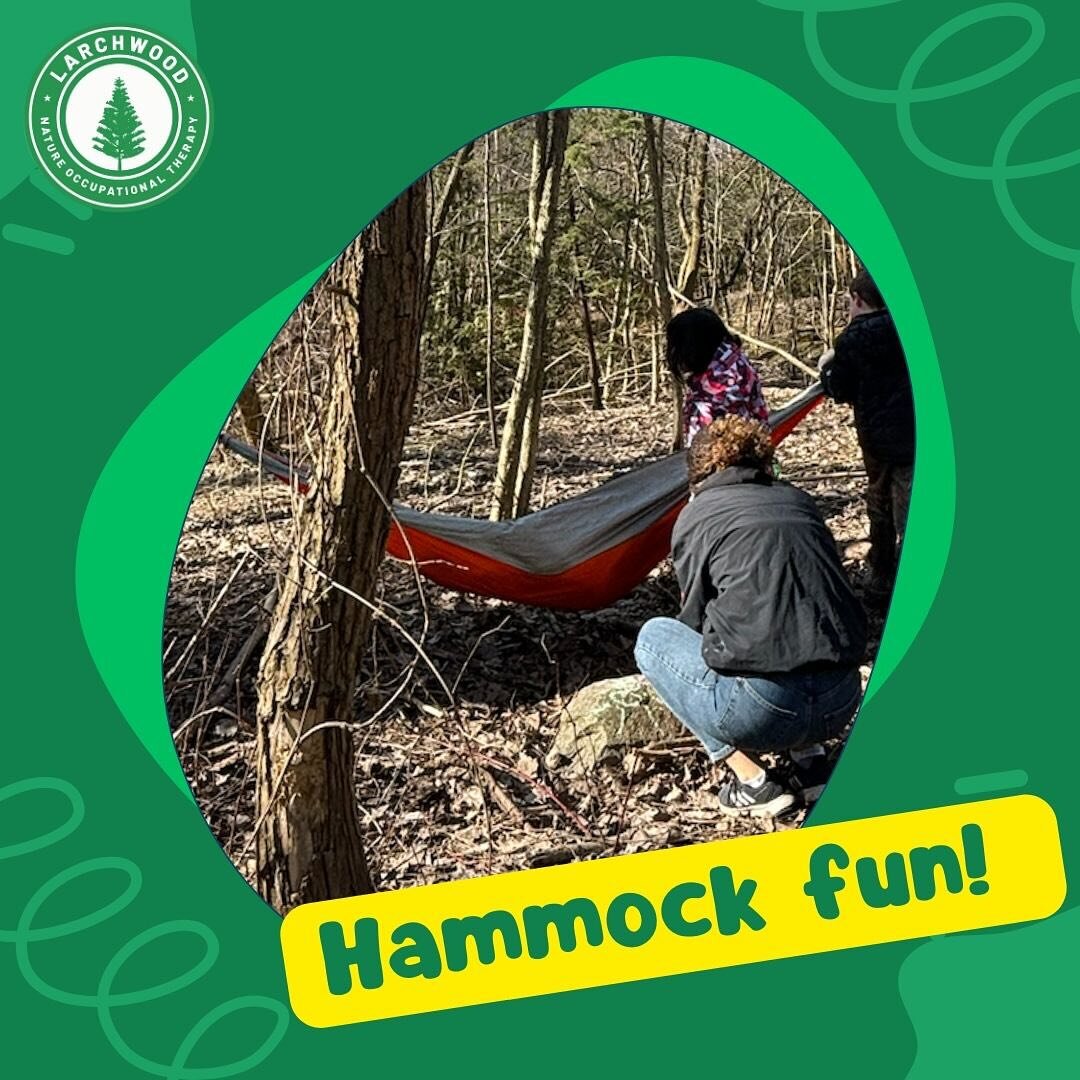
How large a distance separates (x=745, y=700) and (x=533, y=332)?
1.31 m

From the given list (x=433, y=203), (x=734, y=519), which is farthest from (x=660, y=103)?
(x=433, y=203)

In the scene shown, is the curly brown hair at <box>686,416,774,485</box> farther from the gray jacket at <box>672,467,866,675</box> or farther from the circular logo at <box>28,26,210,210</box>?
the circular logo at <box>28,26,210,210</box>

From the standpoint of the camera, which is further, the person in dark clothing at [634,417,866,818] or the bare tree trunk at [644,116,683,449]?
the bare tree trunk at [644,116,683,449]

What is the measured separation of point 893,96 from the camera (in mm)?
2109

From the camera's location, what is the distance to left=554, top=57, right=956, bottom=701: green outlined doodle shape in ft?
6.68

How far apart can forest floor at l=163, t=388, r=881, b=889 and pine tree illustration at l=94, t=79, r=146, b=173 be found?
66 cm

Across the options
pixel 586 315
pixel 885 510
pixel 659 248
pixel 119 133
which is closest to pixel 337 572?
pixel 119 133

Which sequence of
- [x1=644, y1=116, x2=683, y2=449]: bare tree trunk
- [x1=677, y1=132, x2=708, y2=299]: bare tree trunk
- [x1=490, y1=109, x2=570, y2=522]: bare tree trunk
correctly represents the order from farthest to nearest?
[x1=677, y1=132, x2=708, y2=299]: bare tree trunk, [x1=644, y1=116, x2=683, y2=449]: bare tree trunk, [x1=490, y1=109, x2=570, y2=522]: bare tree trunk

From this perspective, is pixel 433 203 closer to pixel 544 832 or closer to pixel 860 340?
pixel 860 340

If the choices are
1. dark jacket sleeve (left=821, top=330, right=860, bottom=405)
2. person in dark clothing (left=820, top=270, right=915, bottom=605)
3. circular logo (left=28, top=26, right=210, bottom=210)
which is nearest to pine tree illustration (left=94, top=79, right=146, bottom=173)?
circular logo (left=28, top=26, right=210, bottom=210)

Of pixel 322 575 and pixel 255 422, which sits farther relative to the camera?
pixel 255 422

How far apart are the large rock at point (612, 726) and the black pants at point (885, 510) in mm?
656

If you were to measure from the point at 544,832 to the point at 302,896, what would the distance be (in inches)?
26.8

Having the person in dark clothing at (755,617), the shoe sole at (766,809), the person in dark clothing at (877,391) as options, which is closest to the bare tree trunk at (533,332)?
the person in dark clothing at (877,391)
